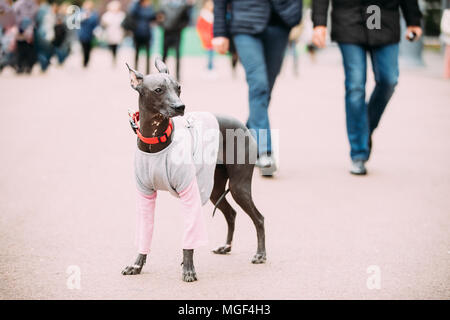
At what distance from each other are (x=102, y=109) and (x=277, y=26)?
19.1 feet

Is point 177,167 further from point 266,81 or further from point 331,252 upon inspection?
point 266,81

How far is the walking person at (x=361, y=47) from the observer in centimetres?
686

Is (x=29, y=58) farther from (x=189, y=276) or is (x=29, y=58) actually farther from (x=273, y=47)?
(x=189, y=276)

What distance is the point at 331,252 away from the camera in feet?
15.3

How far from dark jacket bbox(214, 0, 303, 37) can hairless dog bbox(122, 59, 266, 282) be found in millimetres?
2689

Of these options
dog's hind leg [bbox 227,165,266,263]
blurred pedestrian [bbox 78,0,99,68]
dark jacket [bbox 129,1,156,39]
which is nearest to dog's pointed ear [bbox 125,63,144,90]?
dog's hind leg [bbox 227,165,266,263]

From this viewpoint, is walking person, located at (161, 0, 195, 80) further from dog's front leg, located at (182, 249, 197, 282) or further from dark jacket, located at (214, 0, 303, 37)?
dog's front leg, located at (182, 249, 197, 282)

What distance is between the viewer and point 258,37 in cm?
694

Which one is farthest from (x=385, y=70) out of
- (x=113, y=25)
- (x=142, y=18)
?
(x=113, y=25)

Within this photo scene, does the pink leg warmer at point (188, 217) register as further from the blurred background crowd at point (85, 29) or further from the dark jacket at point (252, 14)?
the blurred background crowd at point (85, 29)

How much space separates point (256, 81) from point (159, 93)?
10.2 ft

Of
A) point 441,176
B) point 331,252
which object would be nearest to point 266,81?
point 441,176

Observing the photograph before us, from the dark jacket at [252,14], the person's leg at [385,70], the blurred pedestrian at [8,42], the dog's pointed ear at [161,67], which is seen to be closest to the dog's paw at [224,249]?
the dog's pointed ear at [161,67]

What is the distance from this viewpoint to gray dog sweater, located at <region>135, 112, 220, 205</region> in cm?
387
